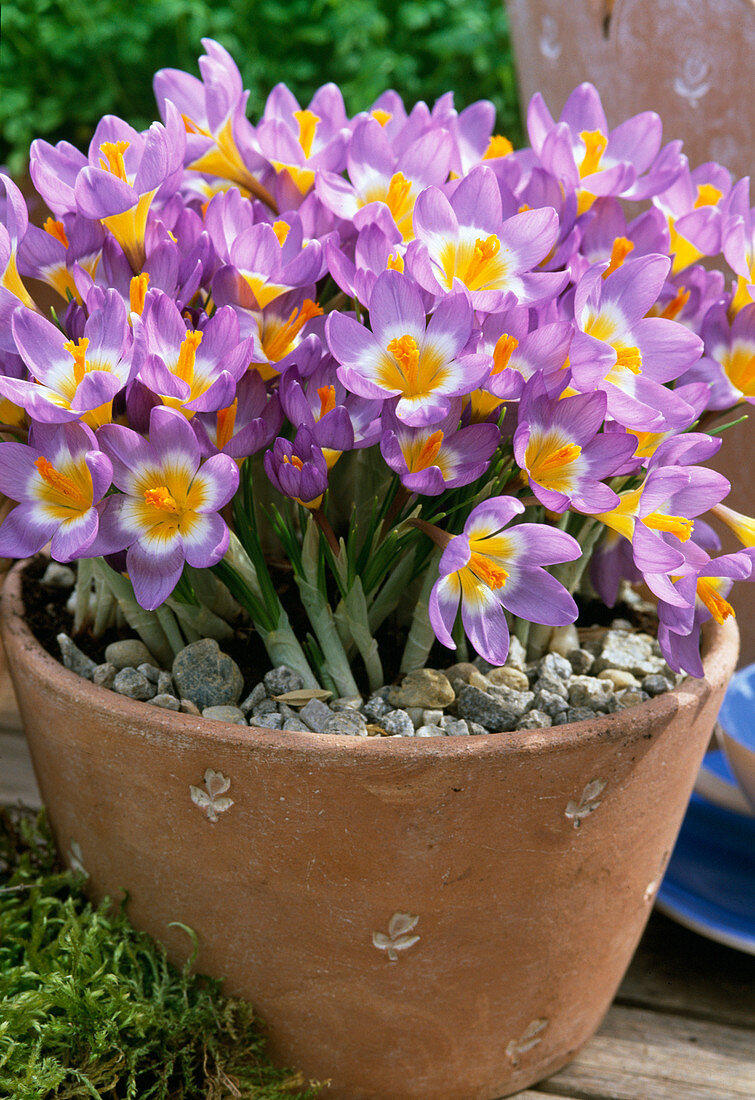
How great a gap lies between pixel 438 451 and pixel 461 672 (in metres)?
0.16

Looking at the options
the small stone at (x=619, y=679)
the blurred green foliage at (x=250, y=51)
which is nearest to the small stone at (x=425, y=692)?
the small stone at (x=619, y=679)

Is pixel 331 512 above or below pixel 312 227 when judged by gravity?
below

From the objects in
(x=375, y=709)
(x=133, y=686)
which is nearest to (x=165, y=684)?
(x=133, y=686)

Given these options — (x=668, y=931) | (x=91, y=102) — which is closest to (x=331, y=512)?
(x=668, y=931)

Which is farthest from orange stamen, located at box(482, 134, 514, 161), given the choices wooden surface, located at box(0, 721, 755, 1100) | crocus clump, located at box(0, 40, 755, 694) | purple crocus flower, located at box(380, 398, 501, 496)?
wooden surface, located at box(0, 721, 755, 1100)

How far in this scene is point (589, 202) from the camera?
656mm

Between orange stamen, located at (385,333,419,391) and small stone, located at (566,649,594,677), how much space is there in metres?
0.25

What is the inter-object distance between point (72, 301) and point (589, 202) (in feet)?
1.07

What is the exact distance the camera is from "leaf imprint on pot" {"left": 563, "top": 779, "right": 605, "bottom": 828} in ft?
1.88

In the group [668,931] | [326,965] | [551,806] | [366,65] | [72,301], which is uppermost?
[366,65]

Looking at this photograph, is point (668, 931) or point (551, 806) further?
point (668, 931)

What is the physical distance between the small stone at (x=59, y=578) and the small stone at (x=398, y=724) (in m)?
0.31

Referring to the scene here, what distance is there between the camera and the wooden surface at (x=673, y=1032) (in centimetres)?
68

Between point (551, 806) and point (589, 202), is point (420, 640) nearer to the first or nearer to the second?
point (551, 806)
